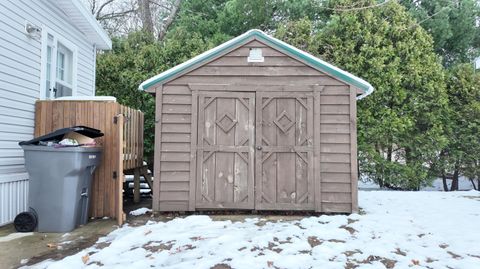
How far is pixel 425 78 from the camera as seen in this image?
30.7 feet

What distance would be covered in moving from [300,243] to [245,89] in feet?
8.57

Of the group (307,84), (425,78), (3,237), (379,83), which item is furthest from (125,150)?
(425,78)

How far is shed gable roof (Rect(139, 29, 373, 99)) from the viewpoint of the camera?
18.4 ft

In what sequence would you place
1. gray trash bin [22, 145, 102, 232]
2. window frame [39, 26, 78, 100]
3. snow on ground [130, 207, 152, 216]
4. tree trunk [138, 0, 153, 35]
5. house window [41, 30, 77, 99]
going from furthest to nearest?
tree trunk [138, 0, 153, 35] < house window [41, 30, 77, 99] < window frame [39, 26, 78, 100] < snow on ground [130, 207, 152, 216] < gray trash bin [22, 145, 102, 232]

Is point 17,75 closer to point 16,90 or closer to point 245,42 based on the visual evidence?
point 16,90

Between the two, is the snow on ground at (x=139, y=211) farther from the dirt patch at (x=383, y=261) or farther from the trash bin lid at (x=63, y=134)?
the dirt patch at (x=383, y=261)

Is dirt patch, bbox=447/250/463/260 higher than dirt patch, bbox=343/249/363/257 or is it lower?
lower

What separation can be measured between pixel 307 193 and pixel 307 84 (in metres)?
1.66

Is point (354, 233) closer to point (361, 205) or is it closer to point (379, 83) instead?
point (361, 205)

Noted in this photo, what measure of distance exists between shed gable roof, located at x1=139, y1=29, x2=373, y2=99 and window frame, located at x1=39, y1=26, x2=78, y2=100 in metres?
1.76

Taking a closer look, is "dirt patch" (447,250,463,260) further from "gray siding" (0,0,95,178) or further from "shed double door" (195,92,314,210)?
"gray siding" (0,0,95,178)

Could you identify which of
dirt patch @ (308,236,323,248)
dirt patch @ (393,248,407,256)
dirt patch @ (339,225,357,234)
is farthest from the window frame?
dirt patch @ (393,248,407,256)

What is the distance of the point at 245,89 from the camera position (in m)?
5.70

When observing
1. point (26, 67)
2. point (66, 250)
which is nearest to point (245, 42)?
point (26, 67)
